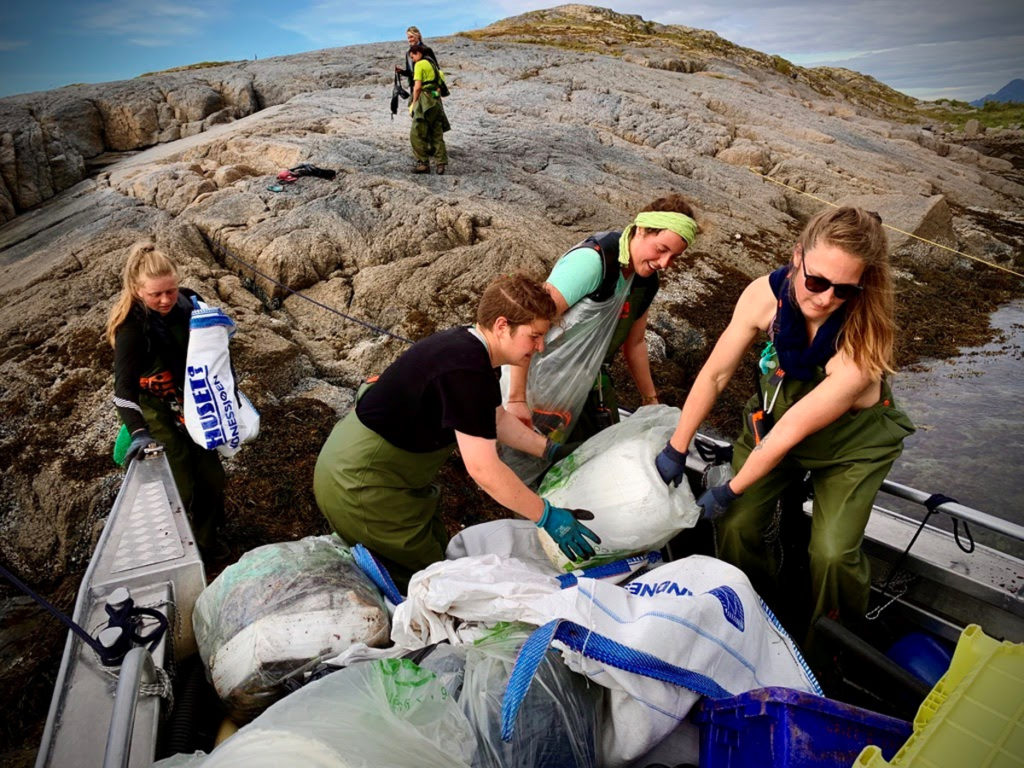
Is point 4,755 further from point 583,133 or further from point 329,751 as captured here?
point 583,133

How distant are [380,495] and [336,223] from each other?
5.61 m

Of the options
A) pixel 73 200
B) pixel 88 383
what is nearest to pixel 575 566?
pixel 88 383

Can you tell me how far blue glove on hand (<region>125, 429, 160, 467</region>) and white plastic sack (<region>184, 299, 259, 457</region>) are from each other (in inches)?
7.2

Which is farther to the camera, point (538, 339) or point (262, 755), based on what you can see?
point (538, 339)

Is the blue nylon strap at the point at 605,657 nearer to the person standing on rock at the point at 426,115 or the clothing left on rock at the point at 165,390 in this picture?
the clothing left on rock at the point at 165,390

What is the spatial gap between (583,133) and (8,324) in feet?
33.4

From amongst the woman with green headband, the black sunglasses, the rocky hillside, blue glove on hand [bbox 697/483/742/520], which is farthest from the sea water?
the black sunglasses

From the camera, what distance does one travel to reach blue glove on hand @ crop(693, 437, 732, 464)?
2.86 meters

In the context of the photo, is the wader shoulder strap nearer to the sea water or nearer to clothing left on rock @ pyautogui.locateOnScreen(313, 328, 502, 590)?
clothing left on rock @ pyautogui.locateOnScreen(313, 328, 502, 590)

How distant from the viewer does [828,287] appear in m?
1.98

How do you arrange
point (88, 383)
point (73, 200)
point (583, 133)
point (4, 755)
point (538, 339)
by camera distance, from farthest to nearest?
point (583, 133)
point (73, 200)
point (88, 383)
point (4, 755)
point (538, 339)

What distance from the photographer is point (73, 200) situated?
9133 mm

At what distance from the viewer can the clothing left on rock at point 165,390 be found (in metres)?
2.84

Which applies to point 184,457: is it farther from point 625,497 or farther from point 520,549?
point 625,497
